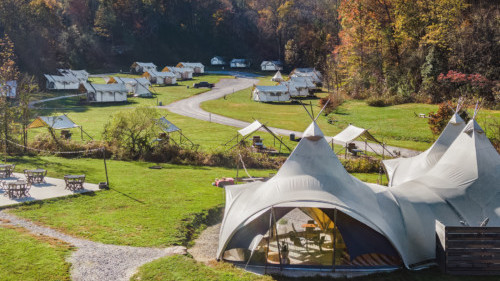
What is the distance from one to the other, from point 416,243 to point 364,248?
87.4 inches

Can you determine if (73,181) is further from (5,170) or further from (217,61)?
(217,61)

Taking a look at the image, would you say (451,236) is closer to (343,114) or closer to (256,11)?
(343,114)

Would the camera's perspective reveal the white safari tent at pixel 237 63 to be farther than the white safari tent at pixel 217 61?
No

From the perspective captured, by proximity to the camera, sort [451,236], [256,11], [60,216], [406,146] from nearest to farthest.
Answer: [451,236] < [60,216] < [406,146] < [256,11]

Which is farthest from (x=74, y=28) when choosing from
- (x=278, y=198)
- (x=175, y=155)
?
(x=278, y=198)

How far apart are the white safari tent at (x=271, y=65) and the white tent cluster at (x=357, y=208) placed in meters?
109

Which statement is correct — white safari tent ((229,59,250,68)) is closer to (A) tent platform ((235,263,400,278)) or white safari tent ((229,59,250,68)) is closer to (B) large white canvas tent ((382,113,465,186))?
(B) large white canvas tent ((382,113,465,186))

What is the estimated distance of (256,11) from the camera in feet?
481

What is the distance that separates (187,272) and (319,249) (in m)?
5.27

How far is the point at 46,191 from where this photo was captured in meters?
25.2

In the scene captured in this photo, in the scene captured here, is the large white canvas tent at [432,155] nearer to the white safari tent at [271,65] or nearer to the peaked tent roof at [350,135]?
the peaked tent roof at [350,135]

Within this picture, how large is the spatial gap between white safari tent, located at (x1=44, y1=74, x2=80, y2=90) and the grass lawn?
73.9 meters

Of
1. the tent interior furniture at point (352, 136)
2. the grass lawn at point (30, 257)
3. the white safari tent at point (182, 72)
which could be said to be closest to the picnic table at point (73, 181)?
the grass lawn at point (30, 257)

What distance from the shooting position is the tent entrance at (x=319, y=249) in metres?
16.3
